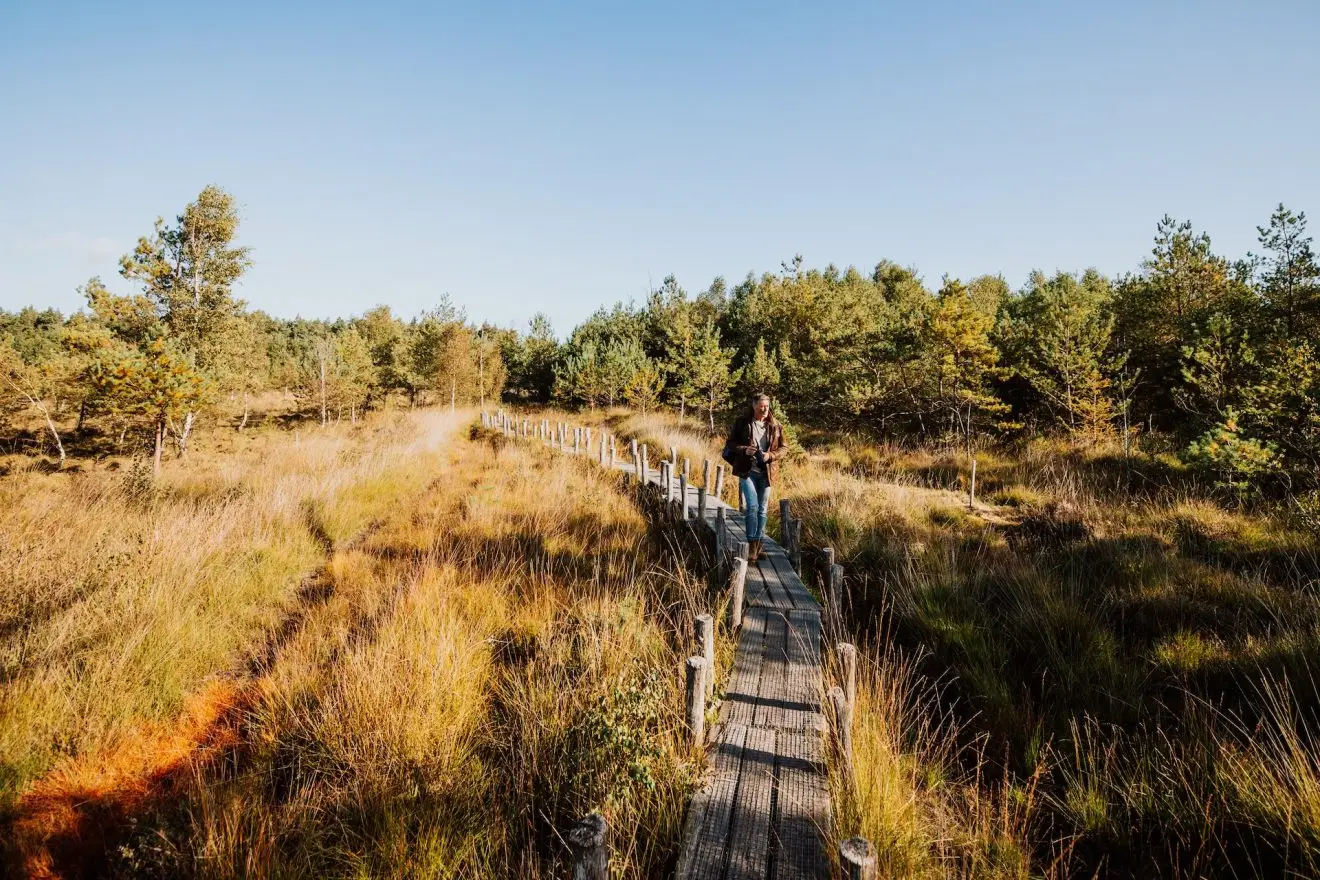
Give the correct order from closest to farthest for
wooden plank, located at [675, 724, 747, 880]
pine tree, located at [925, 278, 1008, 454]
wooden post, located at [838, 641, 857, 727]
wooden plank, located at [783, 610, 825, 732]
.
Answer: wooden plank, located at [675, 724, 747, 880]
wooden post, located at [838, 641, 857, 727]
wooden plank, located at [783, 610, 825, 732]
pine tree, located at [925, 278, 1008, 454]

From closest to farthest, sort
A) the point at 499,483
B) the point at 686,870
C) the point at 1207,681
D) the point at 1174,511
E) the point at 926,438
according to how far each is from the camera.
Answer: the point at 686,870 → the point at 1207,681 → the point at 1174,511 → the point at 499,483 → the point at 926,438

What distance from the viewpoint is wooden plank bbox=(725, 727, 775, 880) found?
2.34 m

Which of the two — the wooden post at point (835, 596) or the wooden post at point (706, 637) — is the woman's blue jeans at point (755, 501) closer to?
the wooden post at point (835, 596)

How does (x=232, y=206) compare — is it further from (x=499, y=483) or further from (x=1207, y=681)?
(x=1207, y=681)

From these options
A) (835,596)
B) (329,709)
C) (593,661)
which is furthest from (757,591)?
(329,709)

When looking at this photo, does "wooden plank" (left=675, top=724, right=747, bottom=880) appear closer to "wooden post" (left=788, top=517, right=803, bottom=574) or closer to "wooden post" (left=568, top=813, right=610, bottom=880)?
"wooden post" (left=568, top=813, right=610, bottom=880)

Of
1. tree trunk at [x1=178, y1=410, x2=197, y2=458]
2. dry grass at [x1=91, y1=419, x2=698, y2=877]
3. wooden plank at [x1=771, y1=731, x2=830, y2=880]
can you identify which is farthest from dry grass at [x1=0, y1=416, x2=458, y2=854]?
tree trunk at [x1=178, y1=410, x2=197, y2=458]

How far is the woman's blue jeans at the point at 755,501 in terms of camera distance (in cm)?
665

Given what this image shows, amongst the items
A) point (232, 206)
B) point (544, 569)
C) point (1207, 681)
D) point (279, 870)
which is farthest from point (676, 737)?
point (232, 206)

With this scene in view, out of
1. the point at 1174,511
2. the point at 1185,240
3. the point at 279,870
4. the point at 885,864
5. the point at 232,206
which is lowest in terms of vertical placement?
the point at 279,870

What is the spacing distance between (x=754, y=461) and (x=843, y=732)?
3945 mm

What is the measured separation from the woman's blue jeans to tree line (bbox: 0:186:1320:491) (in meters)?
6.51

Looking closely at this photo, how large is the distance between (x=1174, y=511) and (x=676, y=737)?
937 cm

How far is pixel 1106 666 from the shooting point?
13.8 feet
